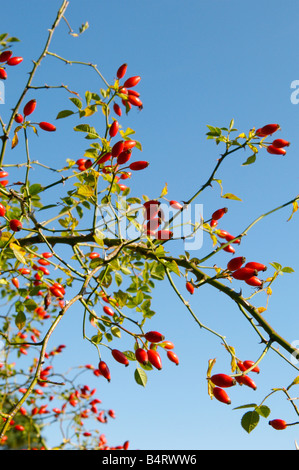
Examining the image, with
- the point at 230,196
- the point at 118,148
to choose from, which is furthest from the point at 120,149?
the point at 230,196

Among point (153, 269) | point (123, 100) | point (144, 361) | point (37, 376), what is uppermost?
point (123, 100)

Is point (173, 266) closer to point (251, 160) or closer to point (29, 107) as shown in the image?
point (251, 160)

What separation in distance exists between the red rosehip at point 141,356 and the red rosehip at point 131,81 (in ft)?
4.13

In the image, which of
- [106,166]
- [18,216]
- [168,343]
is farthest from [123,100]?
[168,343]

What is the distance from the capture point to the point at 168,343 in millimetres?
1808

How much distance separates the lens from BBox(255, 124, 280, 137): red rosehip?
199cm

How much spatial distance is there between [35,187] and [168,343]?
91cm

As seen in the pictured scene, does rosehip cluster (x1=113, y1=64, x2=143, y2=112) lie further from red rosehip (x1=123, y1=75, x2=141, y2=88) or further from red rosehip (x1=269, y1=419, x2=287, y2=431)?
red rosehip (x1=269, y1=419, x2=287, y2=431)

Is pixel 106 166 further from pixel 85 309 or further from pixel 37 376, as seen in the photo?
pixel 37 376

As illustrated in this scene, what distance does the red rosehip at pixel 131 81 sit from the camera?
7.04 ft

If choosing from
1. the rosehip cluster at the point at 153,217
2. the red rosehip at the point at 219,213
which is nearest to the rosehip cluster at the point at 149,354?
the rosehip cluster at the point at 153,217

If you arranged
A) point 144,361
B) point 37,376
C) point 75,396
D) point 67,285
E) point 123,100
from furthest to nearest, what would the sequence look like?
point 75,396 < point 67,285 < point 123,100 < point 144,361 < point 37,376
